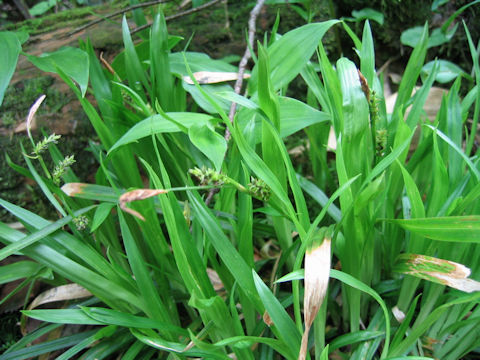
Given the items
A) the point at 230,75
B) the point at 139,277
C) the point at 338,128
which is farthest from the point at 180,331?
the point at 230,75

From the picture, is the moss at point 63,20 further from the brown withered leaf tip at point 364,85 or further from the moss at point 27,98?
the brown withered leaf tip at point 364,85

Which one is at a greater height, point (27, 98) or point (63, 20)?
point (63, 20)

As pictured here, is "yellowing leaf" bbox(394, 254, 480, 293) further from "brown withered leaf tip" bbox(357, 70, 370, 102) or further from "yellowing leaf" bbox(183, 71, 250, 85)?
"yellowing leaf" bbox(183, 71, 250, 85)

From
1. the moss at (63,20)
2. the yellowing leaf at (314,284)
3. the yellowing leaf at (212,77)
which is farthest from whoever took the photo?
the moss at (63,20)

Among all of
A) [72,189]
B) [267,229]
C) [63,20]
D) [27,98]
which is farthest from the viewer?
[63,20]

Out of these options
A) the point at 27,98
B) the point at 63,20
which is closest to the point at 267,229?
the point at 27,98

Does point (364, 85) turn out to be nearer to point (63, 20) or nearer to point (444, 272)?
point (444, 272)

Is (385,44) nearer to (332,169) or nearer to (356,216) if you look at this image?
(332,169)

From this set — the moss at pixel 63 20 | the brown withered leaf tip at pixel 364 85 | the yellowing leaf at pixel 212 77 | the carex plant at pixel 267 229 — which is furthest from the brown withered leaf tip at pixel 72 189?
the moss at pixel 63 20

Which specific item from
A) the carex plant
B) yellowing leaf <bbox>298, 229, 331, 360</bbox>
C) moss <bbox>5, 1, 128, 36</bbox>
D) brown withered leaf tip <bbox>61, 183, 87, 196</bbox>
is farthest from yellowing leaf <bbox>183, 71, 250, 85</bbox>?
moss <bbox>5, 1, 128, 36</bbox>
